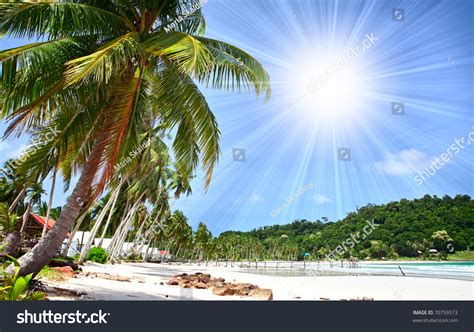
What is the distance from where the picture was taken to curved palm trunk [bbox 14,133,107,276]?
6.98m

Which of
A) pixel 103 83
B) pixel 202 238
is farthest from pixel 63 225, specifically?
pixel 202 238

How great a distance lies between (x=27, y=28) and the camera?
7527 millimetres

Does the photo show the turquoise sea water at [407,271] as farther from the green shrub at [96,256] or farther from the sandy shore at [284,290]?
the green shrub at [96,256]

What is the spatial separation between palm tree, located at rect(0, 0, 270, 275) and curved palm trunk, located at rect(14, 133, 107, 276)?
0.7 inches

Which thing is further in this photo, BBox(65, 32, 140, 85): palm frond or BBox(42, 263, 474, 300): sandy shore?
BBox(42, 263, 474, 300): sandy shore

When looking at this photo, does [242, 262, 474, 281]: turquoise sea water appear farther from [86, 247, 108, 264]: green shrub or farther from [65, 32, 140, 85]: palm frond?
[65, 32, 140, 85]: palm frond

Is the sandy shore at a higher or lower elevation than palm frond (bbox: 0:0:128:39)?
lower

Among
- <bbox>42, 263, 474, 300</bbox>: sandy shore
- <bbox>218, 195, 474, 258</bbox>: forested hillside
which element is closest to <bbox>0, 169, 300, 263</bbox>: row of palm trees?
<bbox>42, 263, 474, 300</bbox>: sandy shore

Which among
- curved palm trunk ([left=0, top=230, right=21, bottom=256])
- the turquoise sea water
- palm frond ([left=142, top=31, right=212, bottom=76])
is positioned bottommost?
curved palm trunk ([left=0, top=230, right=21, bottom=256])

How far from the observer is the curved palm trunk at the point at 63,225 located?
22.9 feet

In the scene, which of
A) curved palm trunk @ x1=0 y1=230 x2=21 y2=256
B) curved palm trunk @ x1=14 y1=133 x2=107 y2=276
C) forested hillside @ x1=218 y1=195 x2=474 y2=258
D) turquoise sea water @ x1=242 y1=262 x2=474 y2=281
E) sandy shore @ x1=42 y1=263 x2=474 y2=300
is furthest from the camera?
forested hillside @ x1=218 y1=195 x2=474 y2=258
